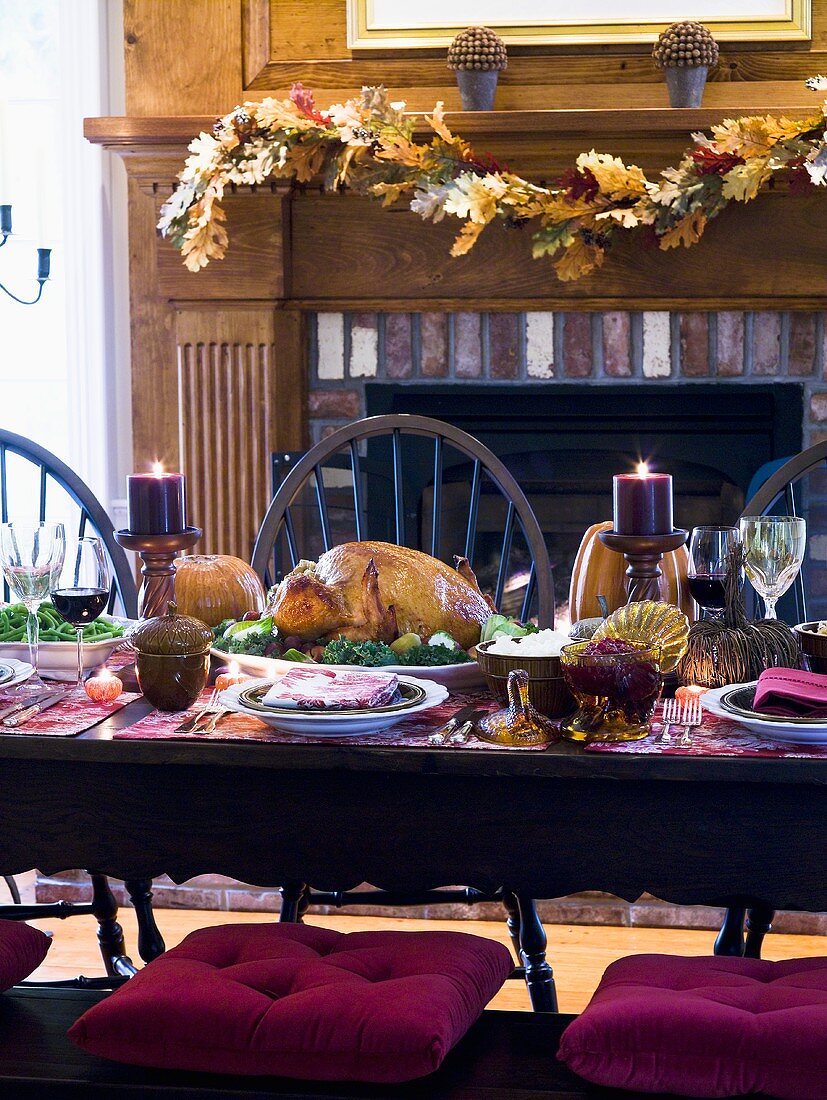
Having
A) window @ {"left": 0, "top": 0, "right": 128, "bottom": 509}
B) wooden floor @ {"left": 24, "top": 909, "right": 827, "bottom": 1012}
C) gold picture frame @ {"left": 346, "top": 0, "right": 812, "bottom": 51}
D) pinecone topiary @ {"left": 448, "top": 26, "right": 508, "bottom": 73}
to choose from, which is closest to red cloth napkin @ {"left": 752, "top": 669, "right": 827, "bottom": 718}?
wooden floor @ {"left": 24, "top": 909, "right": 827, "bottom": 1012}

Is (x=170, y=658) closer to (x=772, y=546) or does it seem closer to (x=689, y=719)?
(x=689, y=719)

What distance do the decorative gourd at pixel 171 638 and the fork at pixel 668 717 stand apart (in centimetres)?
48

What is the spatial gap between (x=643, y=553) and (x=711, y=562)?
0.09 m

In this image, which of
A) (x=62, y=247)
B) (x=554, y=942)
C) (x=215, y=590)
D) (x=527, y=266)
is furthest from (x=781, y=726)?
(x=62, y=247)

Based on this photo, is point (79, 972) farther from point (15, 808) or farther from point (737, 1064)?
point (737, 1064)

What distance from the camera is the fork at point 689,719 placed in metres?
1.20

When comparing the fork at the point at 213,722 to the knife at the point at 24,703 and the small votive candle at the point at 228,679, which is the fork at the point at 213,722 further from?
the knife at the point at 24,703

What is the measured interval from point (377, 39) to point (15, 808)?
2.39m

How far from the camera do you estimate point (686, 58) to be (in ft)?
9.50

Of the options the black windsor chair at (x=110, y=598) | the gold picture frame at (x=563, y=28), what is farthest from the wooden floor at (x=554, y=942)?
the gold picture frame at (x=563, y=28)

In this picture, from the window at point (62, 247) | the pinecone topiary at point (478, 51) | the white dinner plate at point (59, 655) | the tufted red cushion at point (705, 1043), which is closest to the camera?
the tufted red cushion at point (705, 1043)

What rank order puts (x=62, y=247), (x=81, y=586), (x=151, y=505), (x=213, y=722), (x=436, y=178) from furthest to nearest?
(x=62, y=247), (x=436, y=178), (x=151, y=505), (x=81, y=586), (x=213, y=722)

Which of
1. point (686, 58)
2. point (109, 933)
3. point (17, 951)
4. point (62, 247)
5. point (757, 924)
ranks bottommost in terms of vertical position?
point (109, 933)

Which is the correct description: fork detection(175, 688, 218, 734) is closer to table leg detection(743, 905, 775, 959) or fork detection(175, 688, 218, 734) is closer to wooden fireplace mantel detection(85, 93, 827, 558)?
table leg detection(743, 905, 775, 959)
